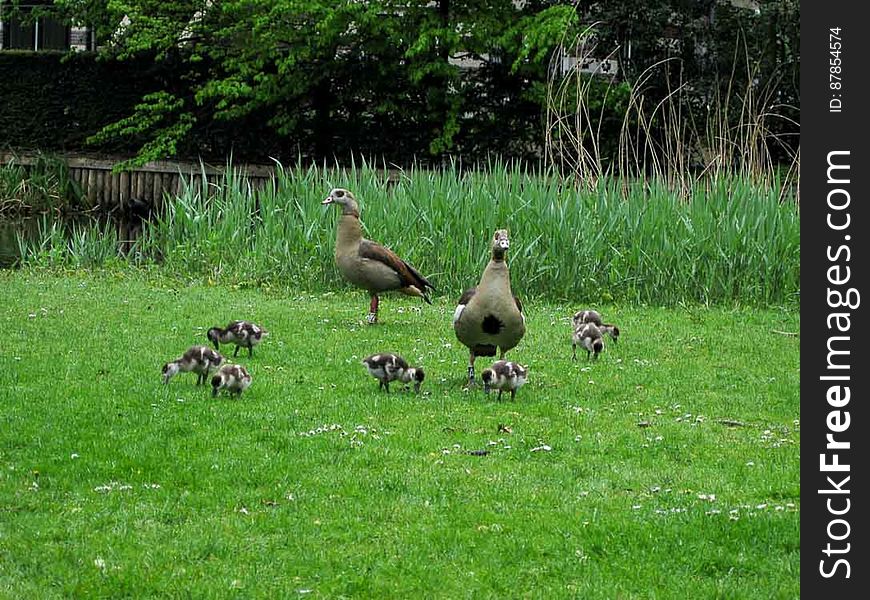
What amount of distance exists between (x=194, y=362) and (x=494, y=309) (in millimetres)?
2358

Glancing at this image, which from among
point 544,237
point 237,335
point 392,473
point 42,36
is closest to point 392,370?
point 237,335

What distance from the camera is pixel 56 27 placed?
40812 mm

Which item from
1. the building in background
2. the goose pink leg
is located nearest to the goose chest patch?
the goose pink leg

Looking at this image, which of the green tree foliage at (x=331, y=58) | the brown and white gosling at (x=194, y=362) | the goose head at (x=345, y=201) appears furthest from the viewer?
the green tree foliage at (x=331, y=58)

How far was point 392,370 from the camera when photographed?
31.7 feet

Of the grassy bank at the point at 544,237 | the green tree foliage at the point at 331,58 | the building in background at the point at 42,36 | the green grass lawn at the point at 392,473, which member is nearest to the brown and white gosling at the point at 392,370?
the green grass lawn at the point at 392,473

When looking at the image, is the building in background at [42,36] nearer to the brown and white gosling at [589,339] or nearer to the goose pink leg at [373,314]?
the goose pink leg at [373,314]

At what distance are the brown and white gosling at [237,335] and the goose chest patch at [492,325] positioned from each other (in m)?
2.41

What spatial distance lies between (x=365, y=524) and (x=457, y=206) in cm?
980

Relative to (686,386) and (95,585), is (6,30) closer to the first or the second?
(686,386)

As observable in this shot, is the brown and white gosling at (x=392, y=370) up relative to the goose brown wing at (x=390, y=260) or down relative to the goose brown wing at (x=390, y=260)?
down

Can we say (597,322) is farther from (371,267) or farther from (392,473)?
(392,473)

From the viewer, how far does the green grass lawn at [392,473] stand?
19.6ft

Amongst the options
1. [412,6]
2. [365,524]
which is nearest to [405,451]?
[365,524]
